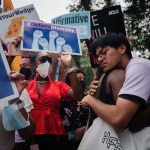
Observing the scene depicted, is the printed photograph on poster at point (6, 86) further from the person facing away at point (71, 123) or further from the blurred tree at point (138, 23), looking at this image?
the blurred tree at point (138, 23)

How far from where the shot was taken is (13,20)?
4.06 metres

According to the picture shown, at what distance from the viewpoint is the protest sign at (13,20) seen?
12.8ft

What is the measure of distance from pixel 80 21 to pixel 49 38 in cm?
63

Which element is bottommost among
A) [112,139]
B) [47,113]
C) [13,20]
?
[47,113]

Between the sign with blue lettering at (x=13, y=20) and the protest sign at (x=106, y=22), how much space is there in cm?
72

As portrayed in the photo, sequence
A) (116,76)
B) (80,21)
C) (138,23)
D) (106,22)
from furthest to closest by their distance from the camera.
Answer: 1. (138,23)
2. (80,21)
3. (106,22)
4. (116,76)

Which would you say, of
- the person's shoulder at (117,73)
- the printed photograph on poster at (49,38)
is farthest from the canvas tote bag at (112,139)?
the printed photograph on poster at (49,38)

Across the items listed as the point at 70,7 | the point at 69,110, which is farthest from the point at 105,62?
the point at 70,7

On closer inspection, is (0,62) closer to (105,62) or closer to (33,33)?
(105,62)

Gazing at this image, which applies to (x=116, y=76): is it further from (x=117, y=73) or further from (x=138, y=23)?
(x=138, y=23)

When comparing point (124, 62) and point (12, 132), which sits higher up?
point (124, 62)

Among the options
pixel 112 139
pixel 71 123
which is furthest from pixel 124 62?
pixel 71 123

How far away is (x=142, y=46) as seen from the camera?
2006 centimetres

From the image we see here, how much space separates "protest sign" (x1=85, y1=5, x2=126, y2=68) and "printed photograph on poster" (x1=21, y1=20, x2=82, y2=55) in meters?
0.28
